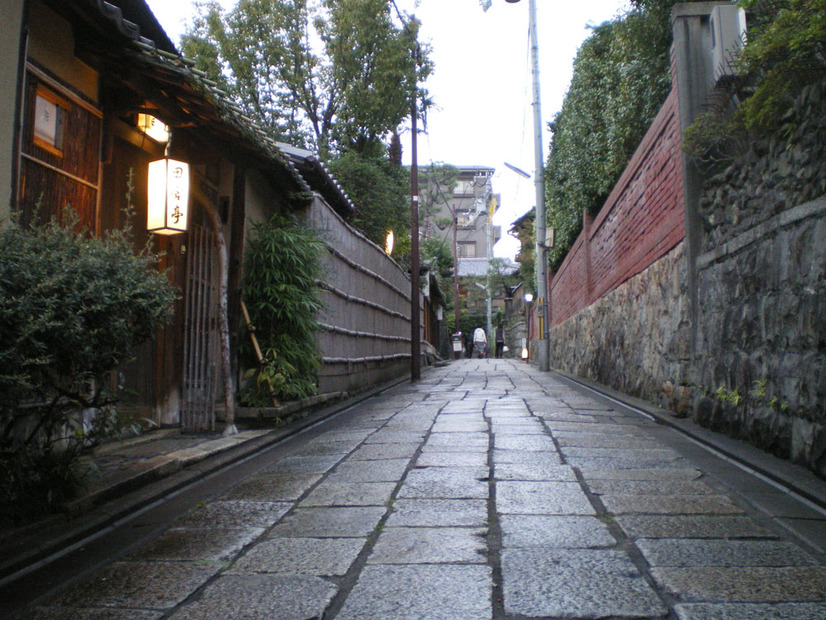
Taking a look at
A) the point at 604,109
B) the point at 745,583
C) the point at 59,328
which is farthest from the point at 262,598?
the point at 604,109

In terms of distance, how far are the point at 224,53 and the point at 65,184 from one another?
666 inches

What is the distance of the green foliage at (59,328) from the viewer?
10.7 ft

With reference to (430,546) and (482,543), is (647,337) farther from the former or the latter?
(430,546)

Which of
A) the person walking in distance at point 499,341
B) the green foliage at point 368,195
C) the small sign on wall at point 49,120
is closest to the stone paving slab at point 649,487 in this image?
the small sign on wall at point 49,120

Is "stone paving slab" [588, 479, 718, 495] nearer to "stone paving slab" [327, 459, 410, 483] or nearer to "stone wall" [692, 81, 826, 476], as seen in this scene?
"stone wall" [692, 81, 826, 476]

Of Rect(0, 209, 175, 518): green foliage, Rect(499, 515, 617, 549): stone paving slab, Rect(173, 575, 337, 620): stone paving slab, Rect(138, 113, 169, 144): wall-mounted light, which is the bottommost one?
Rect(173, 575, 337, 620): stone paving slab

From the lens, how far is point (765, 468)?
491 centimetres

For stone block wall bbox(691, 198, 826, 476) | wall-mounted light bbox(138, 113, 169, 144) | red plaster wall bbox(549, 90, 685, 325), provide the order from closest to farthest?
stone block wall bbox(691, 198, 826, 476)
wall-mounted light bbox(138, 113, 169, 144)
red plaster wall bbox(549, 90, 685, 325)

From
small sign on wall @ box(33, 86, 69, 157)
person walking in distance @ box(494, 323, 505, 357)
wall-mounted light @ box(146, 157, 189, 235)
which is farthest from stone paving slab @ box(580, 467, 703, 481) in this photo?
person walking in distance @ box(494, 323, 505, 357)

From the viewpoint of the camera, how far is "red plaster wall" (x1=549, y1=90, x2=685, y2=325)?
8.59 metres

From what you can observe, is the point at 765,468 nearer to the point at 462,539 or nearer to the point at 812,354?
the point at 812,354

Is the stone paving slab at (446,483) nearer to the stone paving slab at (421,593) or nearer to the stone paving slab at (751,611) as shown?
the stone paving slab at (421,593)

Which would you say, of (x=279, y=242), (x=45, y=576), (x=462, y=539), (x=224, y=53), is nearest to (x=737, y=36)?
A: (x=279, y=242)

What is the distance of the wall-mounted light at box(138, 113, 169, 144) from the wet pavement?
3301 mm
